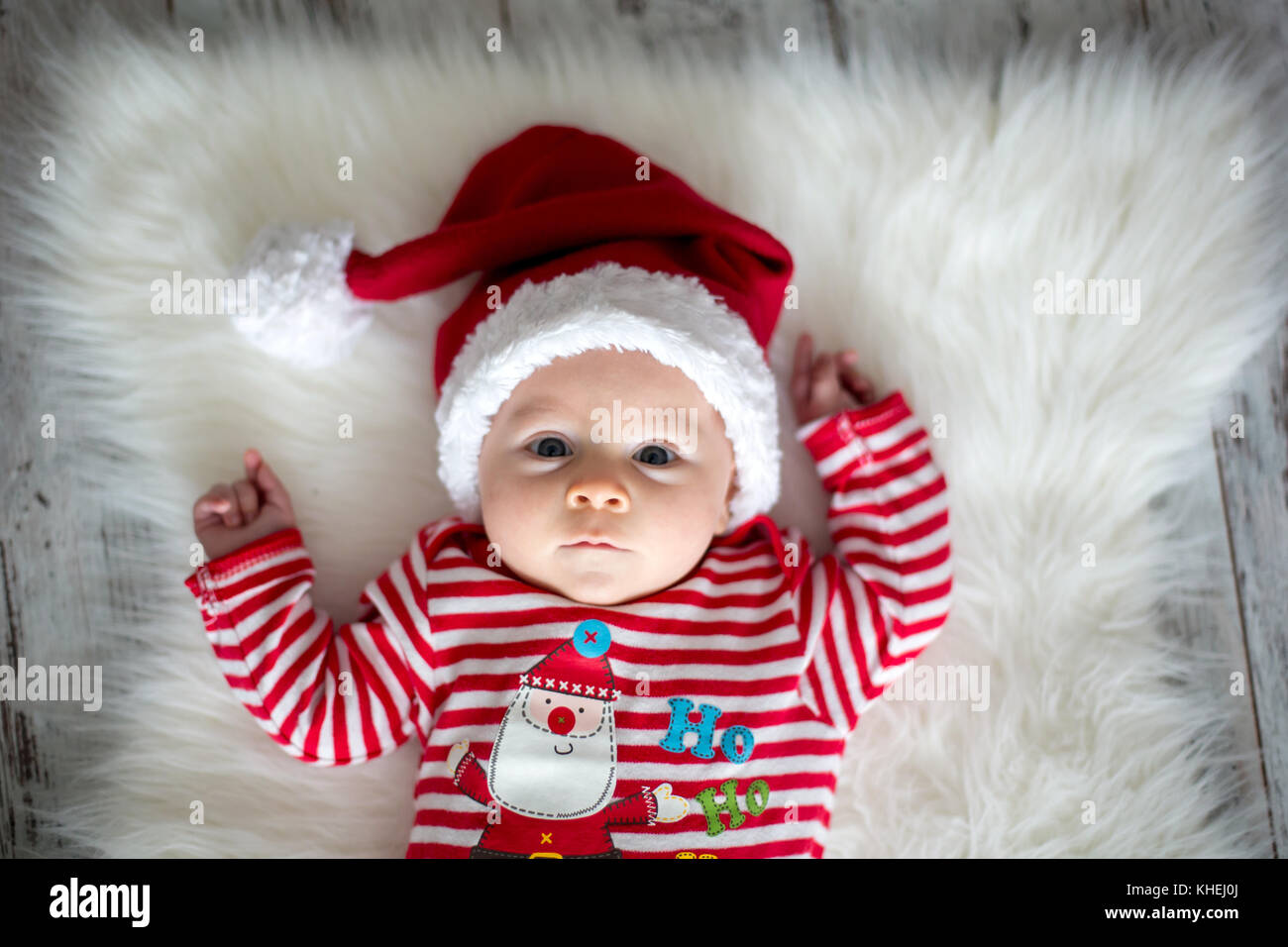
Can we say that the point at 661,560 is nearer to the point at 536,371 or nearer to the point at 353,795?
the point at 536,371

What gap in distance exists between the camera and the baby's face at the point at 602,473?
3.41 feet

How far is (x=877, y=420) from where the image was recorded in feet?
4.00

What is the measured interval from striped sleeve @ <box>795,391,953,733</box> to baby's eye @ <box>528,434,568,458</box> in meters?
0.33

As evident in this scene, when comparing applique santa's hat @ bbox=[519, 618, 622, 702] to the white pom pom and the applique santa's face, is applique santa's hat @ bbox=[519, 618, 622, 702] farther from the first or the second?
the white pom pom

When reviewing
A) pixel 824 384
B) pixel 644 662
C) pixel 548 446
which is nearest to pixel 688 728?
pixel 644 662

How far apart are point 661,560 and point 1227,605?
2.48 ft

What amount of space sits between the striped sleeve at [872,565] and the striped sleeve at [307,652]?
0.47 meters

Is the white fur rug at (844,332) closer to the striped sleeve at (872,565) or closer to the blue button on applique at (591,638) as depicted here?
the striped sleeve at (872,565)

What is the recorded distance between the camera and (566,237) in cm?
111

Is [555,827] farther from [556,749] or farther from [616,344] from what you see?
[616,344]

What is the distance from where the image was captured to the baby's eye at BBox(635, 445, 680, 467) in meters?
1.07

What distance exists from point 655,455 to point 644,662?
0.78ft
